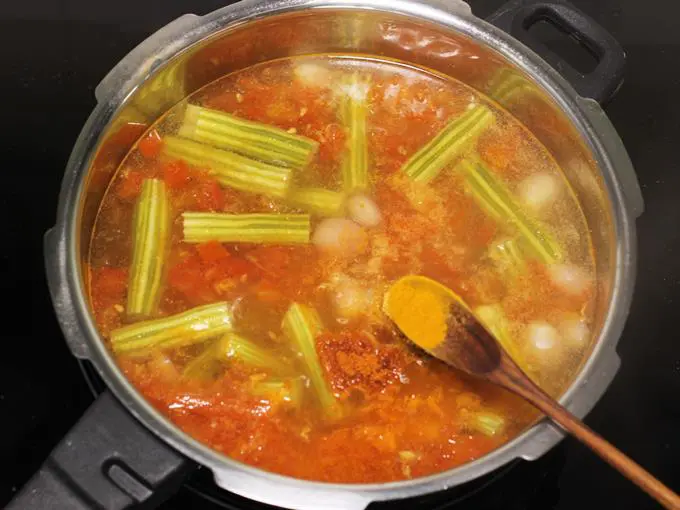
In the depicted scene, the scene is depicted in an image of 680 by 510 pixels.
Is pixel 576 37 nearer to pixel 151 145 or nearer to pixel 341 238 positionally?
pixel 341 238

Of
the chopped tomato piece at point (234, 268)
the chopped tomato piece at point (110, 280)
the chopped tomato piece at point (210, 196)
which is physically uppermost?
the chopped tomato piece at point (210, 196)

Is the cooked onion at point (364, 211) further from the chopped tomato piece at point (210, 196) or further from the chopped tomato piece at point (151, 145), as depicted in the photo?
the chopped tomato piece at point (151, 145)

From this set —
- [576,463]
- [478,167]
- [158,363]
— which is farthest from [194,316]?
[576,463]

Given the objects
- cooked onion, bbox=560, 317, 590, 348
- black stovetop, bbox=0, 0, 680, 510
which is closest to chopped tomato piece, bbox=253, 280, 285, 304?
black stovetop, bbox=0, 0, 680, 510

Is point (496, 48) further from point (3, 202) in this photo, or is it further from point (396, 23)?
point (3, 202)

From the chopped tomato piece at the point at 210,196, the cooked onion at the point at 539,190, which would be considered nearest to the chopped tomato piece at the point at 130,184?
the chopped tomato piece at the point at 210,196

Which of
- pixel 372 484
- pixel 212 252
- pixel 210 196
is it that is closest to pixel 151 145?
pixel 210 196
